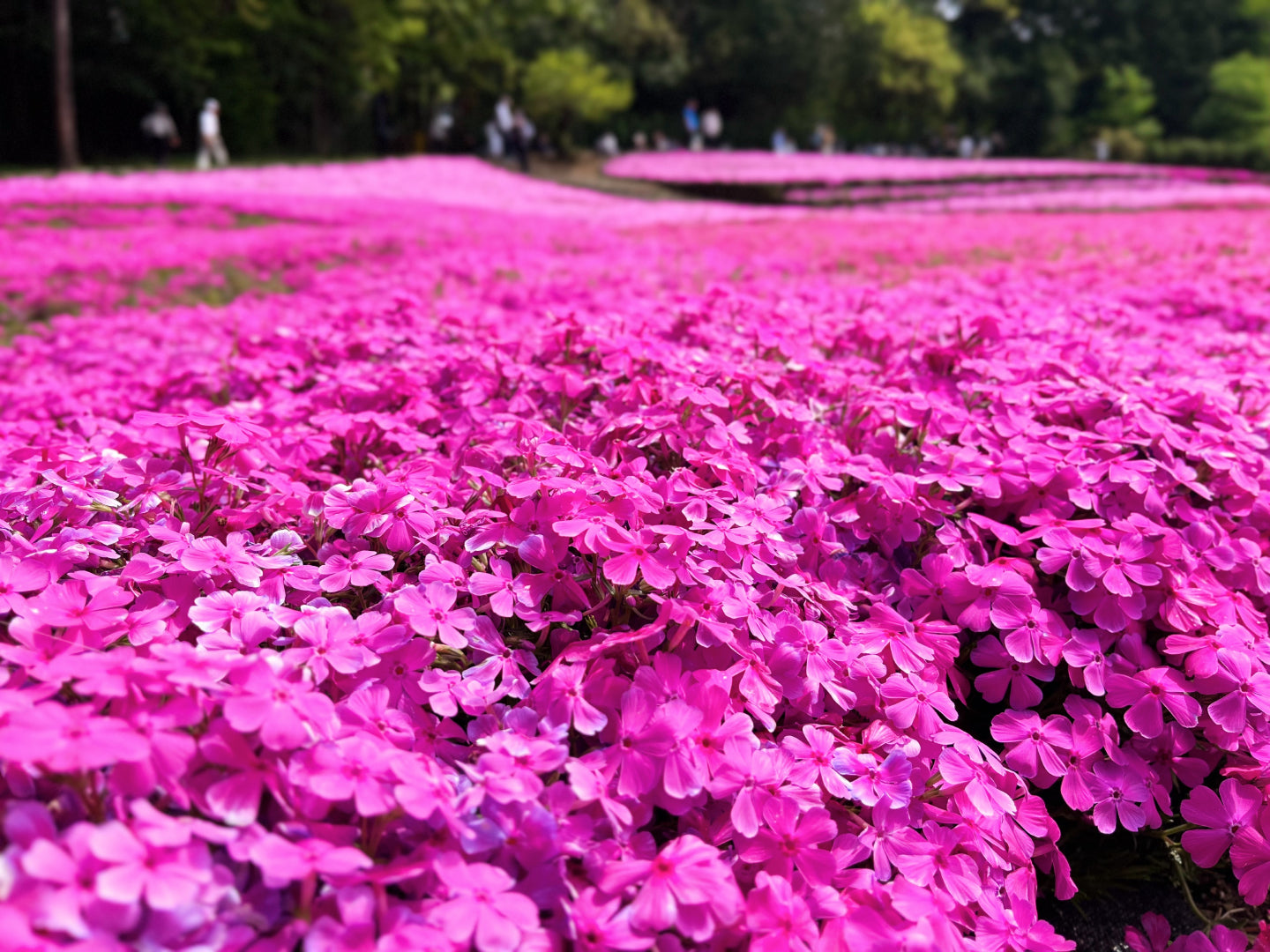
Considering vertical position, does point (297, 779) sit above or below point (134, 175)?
below

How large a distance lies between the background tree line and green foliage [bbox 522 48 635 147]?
3.1 inches

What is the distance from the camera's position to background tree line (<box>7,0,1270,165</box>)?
25.2 metres

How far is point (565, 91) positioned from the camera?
1181 inches

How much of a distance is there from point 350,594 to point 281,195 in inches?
561

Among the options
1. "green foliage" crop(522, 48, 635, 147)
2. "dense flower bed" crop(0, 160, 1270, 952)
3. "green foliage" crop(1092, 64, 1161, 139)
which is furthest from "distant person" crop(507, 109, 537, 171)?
"green foliage" crop(1092, 64, 1161, 139)

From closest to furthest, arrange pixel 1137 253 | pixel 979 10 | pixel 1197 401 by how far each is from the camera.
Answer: pixel 1197 401 < pixel 1137 253 < pixel 979 10

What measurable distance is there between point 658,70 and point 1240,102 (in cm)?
2759

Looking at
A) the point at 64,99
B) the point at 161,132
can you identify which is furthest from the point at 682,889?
the point at 161,132

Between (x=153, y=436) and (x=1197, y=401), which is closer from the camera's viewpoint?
(x=153, y=436)

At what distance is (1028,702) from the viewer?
1.58m

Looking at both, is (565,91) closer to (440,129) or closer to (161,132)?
(440,129)

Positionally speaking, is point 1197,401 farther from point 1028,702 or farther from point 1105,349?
point 1028,702

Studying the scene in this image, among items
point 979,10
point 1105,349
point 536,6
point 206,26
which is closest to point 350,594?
point 1105,349

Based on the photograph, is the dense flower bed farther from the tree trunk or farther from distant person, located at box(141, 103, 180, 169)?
distant person, located at box(141, 103, 180, 169)
